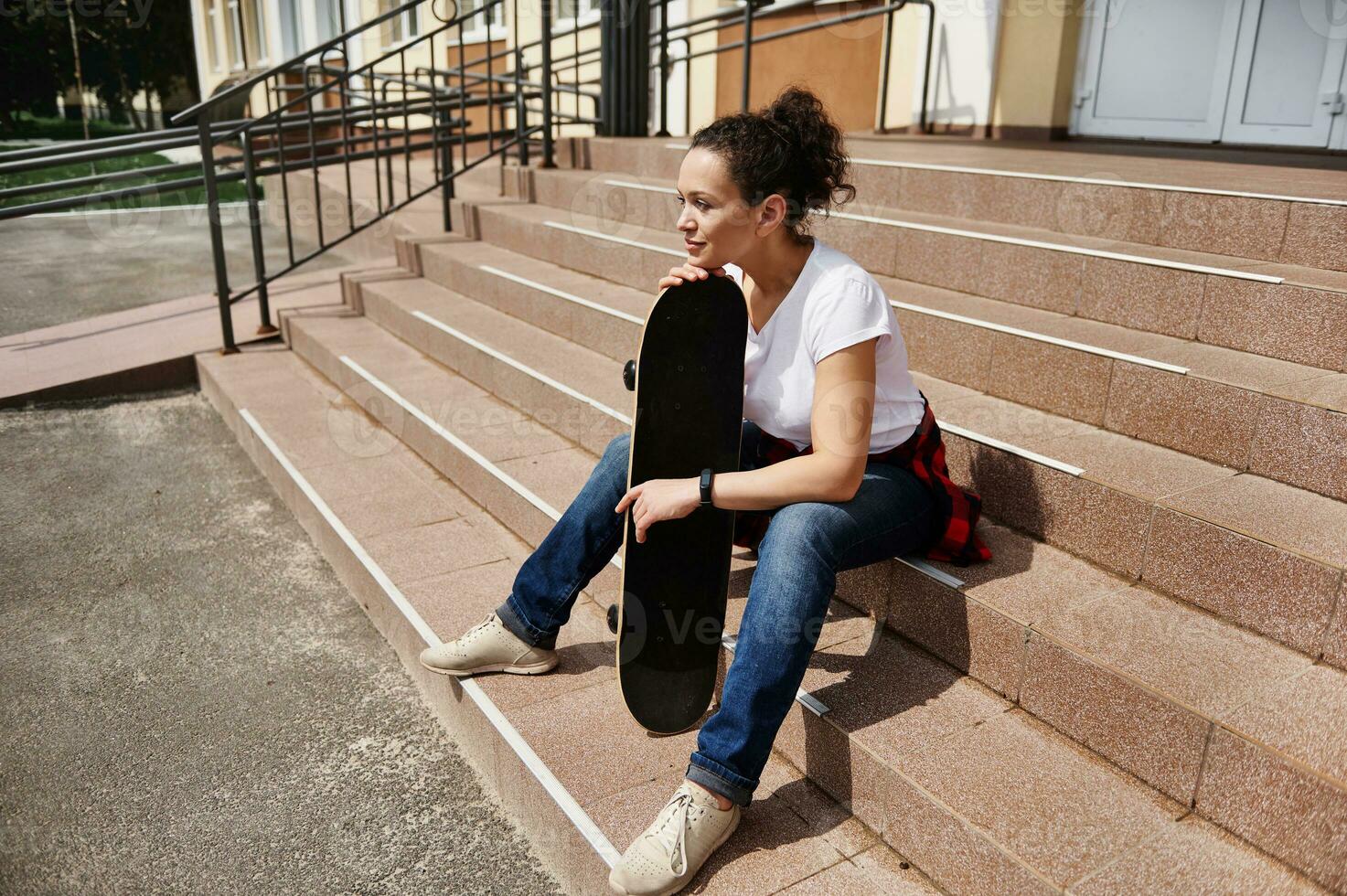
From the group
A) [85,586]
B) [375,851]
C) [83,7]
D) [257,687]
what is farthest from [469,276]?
[83,7]

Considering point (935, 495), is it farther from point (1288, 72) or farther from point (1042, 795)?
point (1288, 72)

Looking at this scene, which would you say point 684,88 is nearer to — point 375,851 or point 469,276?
point 469,276

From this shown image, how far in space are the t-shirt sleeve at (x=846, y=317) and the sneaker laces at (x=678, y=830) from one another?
3.03ft

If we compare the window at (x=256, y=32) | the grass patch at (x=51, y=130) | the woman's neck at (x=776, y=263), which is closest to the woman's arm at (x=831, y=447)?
the woman's neck at (x=776, y=263)

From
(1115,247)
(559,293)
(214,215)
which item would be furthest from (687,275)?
(214,215)

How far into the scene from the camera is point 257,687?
9.26ft

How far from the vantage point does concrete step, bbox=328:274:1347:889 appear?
1788 mm

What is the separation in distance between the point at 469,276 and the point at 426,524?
7.69ft

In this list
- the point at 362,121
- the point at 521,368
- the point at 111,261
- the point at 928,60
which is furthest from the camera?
the point at 111,261

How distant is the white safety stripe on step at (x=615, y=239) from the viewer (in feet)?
15.1

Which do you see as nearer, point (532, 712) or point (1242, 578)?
point (1242, 578)

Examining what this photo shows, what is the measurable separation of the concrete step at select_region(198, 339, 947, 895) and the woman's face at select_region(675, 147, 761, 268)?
1.13 m

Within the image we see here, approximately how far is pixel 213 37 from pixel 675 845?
26.1 meters

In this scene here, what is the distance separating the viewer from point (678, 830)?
1.86 meters
